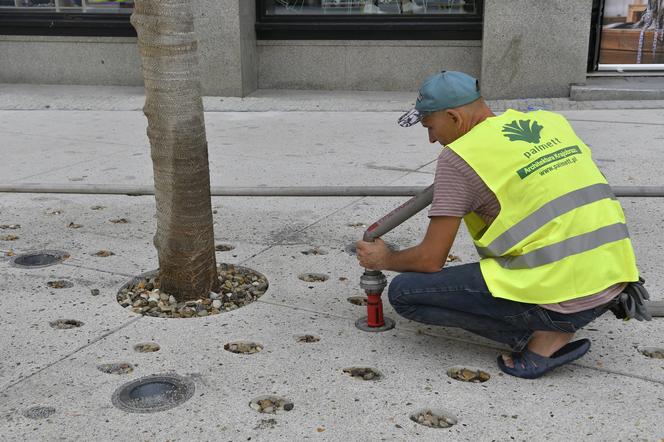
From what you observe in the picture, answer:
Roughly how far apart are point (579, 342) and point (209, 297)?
1.87m

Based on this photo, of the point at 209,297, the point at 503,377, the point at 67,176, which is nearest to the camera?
the point at 503,377

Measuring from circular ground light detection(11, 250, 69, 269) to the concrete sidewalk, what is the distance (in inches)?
2.9

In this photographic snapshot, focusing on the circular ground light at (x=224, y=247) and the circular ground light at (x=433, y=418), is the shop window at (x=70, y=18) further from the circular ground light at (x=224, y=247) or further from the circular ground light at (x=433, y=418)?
the circular ground light at (x=433, y=418)

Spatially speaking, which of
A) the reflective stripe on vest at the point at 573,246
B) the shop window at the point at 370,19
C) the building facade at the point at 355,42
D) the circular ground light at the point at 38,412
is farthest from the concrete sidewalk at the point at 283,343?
the shop window at the point at 370,19

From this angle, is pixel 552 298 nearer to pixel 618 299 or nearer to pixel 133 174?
pixel 618 299

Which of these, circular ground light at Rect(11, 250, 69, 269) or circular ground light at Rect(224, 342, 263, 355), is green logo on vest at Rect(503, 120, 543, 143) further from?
circular ground light at Rect(11, 250, 69, 269)

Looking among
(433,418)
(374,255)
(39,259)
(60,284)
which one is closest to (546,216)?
(374,255)

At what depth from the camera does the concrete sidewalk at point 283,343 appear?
3004 millimetres

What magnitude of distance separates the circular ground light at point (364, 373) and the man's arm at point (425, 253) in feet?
1.45

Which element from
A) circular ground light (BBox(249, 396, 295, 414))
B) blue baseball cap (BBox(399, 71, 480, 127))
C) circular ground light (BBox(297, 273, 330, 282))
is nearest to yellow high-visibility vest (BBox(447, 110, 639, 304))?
blue baseball cap (BBox(399, 71, 480, 127))

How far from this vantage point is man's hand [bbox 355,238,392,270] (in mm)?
3426

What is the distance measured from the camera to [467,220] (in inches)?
133

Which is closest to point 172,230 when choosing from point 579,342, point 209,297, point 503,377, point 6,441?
point 209,297

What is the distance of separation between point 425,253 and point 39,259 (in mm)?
2701
